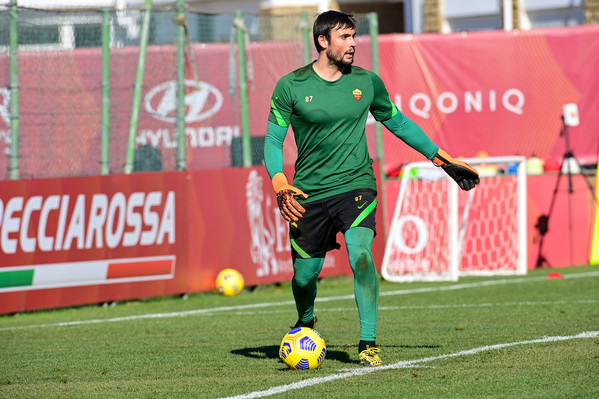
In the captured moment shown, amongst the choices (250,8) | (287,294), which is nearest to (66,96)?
(287,294)

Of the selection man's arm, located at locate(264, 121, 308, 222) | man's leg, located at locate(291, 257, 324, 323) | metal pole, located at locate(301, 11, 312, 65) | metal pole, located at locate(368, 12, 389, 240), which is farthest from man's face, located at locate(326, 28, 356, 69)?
metal pole, located at locate(368, 12, 389, 240)

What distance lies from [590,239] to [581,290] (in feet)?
16.1

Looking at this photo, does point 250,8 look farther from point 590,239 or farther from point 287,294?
point 287,294

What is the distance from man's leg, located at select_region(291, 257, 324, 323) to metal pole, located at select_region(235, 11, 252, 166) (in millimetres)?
7041

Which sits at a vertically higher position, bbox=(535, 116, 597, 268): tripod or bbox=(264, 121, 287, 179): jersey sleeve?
bbox=(264, 121, 287, 179): jersey sleeve

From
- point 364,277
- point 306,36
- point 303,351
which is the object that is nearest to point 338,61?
point 364,277

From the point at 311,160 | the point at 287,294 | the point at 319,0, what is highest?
the point at 319,0

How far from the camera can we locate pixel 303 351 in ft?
25.1

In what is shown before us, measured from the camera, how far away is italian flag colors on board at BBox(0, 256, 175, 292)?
41.6 ft

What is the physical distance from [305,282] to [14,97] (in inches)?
232

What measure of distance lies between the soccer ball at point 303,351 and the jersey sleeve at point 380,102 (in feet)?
5.33

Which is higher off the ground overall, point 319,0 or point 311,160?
point 319,0

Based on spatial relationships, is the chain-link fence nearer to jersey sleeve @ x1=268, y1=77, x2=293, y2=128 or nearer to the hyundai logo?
the hyundai logo

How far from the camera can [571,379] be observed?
677 centimetres
